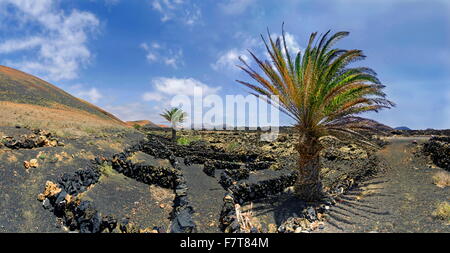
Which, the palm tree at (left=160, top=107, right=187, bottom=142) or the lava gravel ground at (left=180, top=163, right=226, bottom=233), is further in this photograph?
the palm tree at (left=160, top=107, right=187, bottom=142)

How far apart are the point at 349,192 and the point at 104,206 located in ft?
30.3

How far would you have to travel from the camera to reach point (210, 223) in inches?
294

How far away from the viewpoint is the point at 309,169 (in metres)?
8.77

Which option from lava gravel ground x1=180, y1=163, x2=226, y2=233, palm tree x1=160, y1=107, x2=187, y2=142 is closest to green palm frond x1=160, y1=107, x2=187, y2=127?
palm tree x1=160, y1=107, x2=187, y2=142

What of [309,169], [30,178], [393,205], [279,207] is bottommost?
[279,207]

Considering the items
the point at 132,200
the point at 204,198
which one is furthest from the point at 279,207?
the point at 132,200

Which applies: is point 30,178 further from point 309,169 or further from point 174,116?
point 174,116

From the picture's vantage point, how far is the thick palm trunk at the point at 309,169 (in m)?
8.62

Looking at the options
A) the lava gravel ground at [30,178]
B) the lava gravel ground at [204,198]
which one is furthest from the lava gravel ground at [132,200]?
the lava gravel ground at [30,178]

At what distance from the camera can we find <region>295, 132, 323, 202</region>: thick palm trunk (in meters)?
8.62

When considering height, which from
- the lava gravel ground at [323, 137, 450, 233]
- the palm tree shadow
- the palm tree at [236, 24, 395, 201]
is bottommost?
the palm tree shadow

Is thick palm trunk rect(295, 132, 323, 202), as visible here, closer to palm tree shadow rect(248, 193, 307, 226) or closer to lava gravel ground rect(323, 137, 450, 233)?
palm tree shadow rect(248, 193, 307, 226)

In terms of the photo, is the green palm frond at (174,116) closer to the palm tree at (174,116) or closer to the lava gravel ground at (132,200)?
the palm tree at (174,116)
